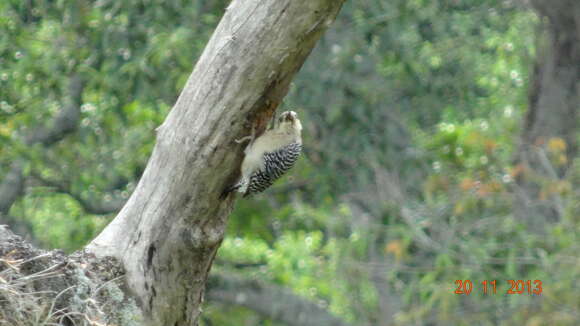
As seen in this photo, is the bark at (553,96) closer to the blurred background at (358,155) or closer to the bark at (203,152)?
the blurred background at (358,155)

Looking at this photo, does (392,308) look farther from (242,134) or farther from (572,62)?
(242,134)

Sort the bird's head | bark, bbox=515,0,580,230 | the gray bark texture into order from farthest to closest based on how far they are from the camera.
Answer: the gray bark texture, bark, bbox=515,0,580,230, the bird's head

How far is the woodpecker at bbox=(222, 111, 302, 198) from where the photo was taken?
4312 mm

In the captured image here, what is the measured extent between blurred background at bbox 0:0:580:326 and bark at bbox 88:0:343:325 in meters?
3.42

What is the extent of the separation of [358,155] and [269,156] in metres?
4.12

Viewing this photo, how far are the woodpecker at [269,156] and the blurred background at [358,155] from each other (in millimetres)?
2162

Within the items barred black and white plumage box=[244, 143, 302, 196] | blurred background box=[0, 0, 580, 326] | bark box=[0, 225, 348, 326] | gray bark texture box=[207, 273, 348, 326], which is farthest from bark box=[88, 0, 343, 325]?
gray bark texture box=[207, 273, 348, 326]

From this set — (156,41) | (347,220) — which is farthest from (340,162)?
(156,41)

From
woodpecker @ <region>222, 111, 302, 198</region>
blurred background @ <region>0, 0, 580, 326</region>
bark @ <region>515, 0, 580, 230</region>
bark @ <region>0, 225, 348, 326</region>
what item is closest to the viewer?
bark @ <region>0, 225, 348, 326</region>

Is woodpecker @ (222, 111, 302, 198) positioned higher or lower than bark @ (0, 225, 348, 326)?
lower

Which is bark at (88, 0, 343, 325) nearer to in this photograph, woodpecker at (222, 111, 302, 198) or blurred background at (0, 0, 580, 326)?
woodpecker at (222, 111, 302, 198)

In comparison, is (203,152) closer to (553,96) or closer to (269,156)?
(269,156)

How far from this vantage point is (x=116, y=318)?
4.07 m

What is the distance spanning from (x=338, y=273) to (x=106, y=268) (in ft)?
13.5
